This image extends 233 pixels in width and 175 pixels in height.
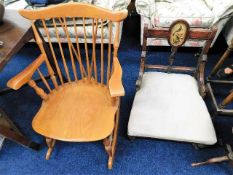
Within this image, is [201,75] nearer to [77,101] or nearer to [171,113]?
[171,113]

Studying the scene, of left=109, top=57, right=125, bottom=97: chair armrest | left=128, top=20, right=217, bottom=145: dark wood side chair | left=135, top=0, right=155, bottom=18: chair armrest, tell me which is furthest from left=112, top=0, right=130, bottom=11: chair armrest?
left=109, top=57, right=125, bottom=97: chair armrest

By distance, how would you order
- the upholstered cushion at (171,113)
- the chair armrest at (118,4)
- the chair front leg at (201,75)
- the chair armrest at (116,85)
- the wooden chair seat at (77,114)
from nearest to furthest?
the chair armrest at (116,85) < the wooden chair seat at (77,114) < the upholstered cushion at (171,113) < the chair front leg at (201,75) < the chair armrest at (118,4)

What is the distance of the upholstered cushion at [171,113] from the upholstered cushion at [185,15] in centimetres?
73

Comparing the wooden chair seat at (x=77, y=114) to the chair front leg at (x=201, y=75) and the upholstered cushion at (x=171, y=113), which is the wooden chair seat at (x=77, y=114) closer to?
the upholstered cushion at (x=171, y=113)

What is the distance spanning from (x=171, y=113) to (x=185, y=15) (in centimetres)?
108

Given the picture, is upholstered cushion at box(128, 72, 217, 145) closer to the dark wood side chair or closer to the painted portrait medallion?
the dark wood side chair

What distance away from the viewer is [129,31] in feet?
8.41

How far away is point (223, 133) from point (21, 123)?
162 cm

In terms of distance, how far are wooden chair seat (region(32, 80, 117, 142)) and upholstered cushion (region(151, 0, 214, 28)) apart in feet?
3.18

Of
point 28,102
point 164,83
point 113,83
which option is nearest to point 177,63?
point 164,83

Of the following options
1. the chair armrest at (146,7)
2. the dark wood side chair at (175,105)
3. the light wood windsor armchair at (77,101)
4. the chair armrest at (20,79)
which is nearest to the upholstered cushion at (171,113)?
the dark wood side chair at (175,105)

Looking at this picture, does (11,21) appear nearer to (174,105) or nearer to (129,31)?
(174,105)

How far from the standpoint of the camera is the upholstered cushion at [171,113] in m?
1.13

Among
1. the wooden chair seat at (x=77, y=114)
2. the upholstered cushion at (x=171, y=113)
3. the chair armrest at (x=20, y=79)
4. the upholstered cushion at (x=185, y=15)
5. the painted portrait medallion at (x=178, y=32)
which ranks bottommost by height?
the upholstered cushion at (x=171, y=113)
